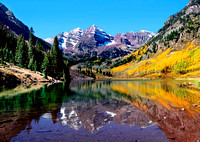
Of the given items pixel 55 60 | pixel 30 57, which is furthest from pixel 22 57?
pixel 55 60

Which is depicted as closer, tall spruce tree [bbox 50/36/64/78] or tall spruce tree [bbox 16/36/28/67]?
tall spruce tree [bbox 16/36/28/67]

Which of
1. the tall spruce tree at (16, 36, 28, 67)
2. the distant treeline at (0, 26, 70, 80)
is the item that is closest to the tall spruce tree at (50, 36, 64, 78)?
the distant treeline at (0, 26, 70, 80)

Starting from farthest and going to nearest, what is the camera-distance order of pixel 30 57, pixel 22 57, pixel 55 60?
pixel 55 60, pixel 30 57, pixel 22 57

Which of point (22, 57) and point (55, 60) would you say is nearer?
point (22, 57)

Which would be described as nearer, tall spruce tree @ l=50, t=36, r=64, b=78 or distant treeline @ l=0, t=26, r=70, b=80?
distant treeline @ l=0, t=26, r=70, b=80

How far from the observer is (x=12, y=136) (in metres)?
10.3

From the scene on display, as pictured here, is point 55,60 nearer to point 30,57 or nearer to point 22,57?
point 30,57

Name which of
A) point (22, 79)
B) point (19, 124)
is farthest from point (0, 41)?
point (19, 124)

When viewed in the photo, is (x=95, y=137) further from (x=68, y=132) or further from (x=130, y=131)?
(x=130, y=131)

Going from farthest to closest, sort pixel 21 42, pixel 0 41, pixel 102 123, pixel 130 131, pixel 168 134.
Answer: pixel 0 41 < pixel 21 42 < pixel 102 123 < pixel 130 131 < pixel 168 134

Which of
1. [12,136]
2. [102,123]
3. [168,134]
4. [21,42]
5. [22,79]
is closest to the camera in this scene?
[12,136]

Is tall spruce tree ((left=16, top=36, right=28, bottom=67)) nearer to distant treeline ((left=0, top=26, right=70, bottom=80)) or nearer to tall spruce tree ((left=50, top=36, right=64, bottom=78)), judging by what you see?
distant treeline ((left=0, top=26, right=70, bottom=80))

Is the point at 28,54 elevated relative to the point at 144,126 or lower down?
elevated

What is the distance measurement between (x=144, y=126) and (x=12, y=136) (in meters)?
10.3
